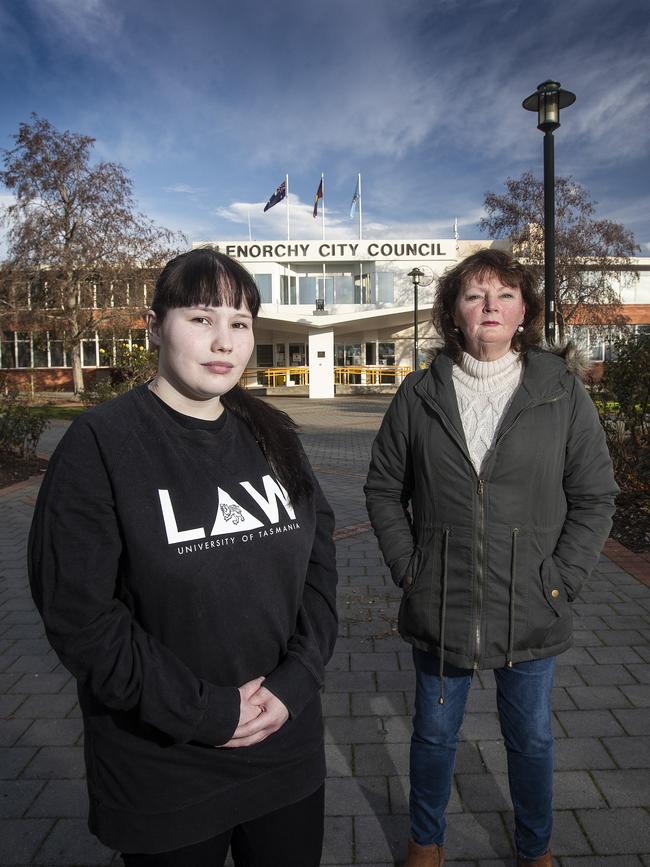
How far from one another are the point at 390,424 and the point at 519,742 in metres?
1.17

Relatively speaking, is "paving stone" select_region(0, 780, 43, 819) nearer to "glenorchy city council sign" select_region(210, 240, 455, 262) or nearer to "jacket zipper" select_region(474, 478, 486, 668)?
"jacket zipper" select_region(474, 478, 486, 668)

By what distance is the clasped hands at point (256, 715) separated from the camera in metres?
1.42

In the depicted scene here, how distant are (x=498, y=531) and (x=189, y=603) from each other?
111 centimetres

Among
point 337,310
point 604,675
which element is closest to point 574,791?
point 604,675

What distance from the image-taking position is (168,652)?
4.50 ft

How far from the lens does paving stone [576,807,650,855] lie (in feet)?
7.83

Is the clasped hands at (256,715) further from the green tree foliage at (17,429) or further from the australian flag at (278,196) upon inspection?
the australian flag at (278,196)

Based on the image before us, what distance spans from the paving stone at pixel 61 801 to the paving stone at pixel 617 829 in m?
2.02

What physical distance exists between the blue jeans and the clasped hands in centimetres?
87

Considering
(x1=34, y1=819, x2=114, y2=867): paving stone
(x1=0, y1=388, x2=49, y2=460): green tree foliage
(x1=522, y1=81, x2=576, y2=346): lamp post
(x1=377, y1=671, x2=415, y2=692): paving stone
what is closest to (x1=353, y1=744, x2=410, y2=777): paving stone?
(x1=377, y1=671, x2=415, y2=692): paving stone

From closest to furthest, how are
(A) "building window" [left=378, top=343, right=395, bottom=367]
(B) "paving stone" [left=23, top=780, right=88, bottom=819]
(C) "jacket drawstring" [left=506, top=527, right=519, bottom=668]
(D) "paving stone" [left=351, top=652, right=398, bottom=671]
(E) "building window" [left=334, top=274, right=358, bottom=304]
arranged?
(C) "jacket drawstring" [left=506, top=527, right=519, bottom=668]
(B) "paving stone" [left=23, top=780, right=88, bottom=819]
(D) "paving stone" [left=351, top=652, right=398, bottom=671]
(E) "building window" [left=334, top=274, right=358, bottom=304]
(A) "building window" [left=378, top=343, right=395, bottom=367]

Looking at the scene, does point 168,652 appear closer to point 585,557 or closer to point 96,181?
point 585,557

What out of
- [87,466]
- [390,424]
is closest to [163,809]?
[87,466]

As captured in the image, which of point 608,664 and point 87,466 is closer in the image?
point 87,466
